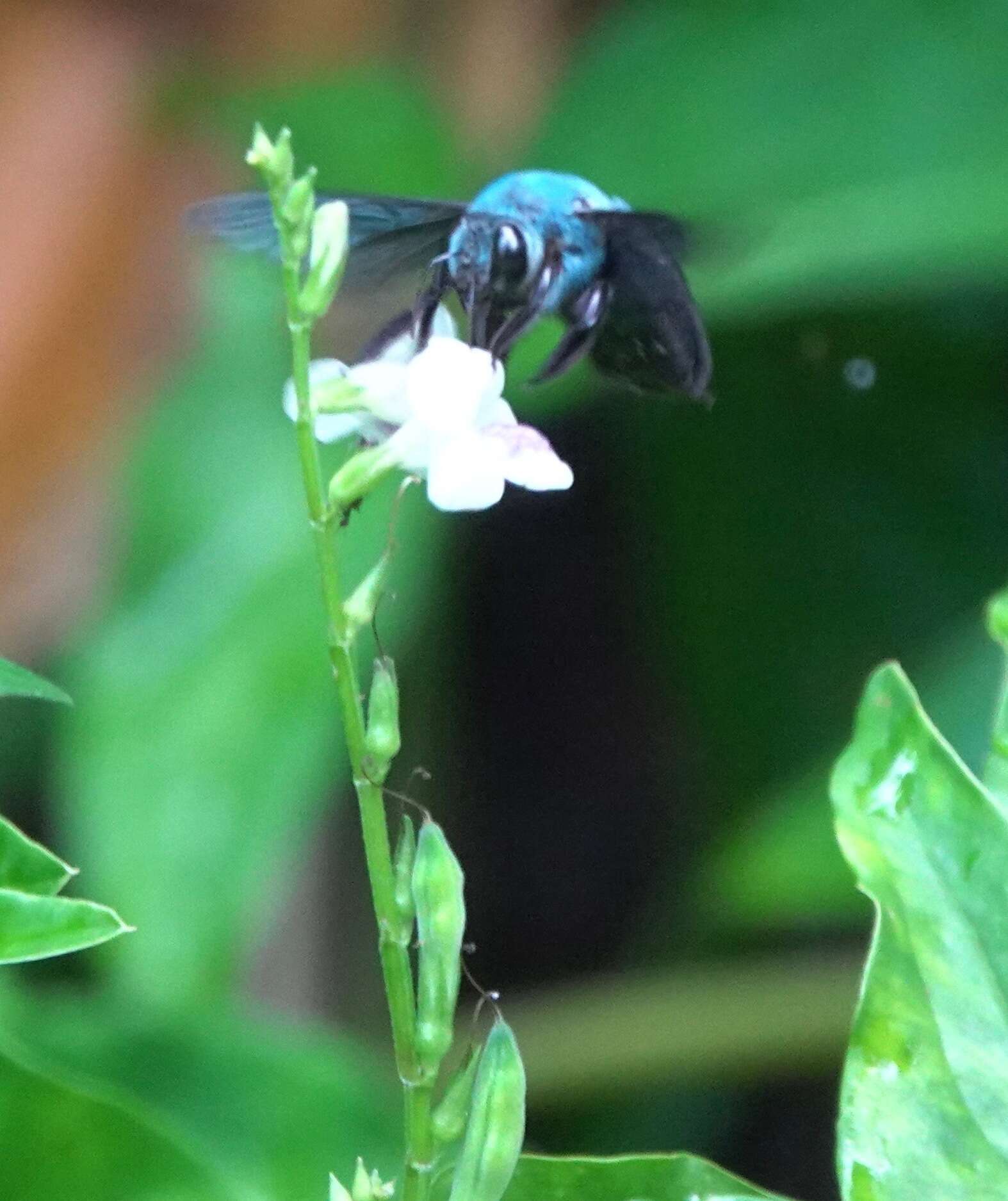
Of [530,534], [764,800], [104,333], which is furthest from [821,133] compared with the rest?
[104,333]

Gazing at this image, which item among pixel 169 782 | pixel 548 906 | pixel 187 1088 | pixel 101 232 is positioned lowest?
pixel 548 906

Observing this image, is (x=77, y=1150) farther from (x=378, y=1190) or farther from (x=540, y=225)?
(x=540, y=225)

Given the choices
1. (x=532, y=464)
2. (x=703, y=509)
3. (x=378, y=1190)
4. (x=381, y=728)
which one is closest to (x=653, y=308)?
(x=532, y=464)

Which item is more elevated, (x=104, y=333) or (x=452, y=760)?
(x=104, y=333)

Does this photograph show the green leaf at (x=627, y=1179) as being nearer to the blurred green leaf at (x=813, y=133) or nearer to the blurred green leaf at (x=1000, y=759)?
the blurred green leaf at (x=1000, y=759)

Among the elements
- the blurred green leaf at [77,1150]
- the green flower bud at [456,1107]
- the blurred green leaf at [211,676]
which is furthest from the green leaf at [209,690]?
the green flower bud at [456,1107]

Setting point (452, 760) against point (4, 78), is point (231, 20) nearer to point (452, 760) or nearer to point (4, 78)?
point (4, 78)
